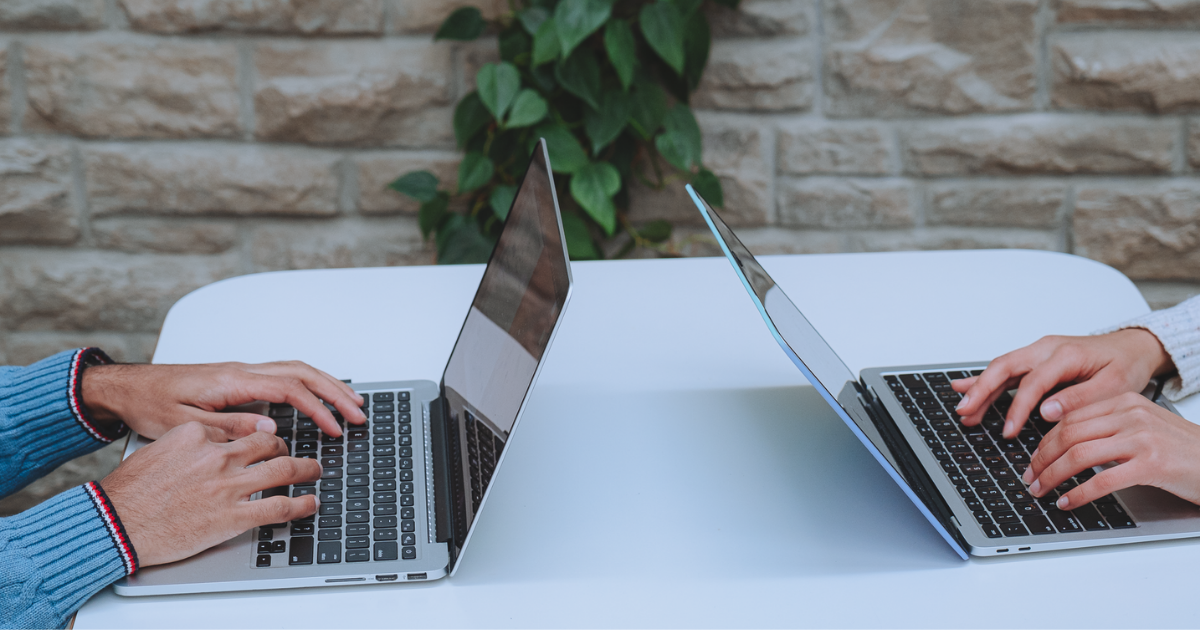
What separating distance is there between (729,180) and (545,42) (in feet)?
1.45

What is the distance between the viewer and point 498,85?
5.03 feet

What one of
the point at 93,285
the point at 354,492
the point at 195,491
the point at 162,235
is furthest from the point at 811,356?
the point at 93,285

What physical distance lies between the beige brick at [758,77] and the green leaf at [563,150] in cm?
25

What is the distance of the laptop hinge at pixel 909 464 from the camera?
→ 72cm

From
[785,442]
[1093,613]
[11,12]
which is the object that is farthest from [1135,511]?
[11,12]

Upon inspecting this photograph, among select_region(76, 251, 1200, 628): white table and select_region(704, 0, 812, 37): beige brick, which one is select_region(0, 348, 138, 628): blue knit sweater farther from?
select_region(704, 0, 812, 37): beige brick

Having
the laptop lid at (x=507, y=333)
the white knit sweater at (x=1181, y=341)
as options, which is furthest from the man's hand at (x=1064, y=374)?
the laptop lid at (x=507, y=333)

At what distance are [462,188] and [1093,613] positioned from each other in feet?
3.97

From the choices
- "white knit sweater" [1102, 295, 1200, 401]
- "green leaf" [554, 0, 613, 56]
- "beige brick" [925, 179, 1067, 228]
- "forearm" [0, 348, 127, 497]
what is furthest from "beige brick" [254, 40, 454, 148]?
"white knit sweater" [1102, 295, 1200, 401]

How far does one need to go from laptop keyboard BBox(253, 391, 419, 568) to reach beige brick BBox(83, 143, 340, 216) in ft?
3.00

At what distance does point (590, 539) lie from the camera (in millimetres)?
747

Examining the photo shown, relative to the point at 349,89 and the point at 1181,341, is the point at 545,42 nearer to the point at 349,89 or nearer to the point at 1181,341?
A: the point at 349,89

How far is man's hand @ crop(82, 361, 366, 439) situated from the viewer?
860mm

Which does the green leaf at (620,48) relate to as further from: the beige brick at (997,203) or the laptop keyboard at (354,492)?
the laptop keyboard at (354,492)
